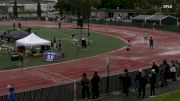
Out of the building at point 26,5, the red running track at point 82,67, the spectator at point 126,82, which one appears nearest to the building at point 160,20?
the red running track at point 82,67

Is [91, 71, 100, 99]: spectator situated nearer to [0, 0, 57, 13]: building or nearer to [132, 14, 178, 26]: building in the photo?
[132, 14, 178, 26]: building

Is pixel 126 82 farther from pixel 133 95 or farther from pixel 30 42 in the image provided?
pixel 30 42

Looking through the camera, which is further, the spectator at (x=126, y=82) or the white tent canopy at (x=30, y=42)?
the white tent canopy at (x=30, y=42)

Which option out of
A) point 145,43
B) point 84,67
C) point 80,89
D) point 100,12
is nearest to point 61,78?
point 84,67

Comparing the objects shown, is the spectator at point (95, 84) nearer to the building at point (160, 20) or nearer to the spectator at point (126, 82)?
the spectator at point (126, 82)

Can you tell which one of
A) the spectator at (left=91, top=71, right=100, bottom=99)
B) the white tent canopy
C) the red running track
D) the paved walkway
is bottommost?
the red running track

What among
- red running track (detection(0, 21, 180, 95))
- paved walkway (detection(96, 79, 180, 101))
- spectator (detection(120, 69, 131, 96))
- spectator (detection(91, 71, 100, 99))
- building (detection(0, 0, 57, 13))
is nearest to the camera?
spectator (detection(91, 71, 100, 99))

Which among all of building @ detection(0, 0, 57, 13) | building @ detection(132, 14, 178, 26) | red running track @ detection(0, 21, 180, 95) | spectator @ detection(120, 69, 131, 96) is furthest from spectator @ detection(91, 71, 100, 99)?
building @ detection(0, 0, 57, 13)

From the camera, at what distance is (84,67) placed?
Result: 2947cm

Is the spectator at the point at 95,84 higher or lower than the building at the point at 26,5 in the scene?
lower

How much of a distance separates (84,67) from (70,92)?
11031 mm

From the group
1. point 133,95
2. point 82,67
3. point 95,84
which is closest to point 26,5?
point 82,67

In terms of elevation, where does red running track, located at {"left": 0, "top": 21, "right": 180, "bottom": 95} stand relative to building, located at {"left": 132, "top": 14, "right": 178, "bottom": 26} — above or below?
below

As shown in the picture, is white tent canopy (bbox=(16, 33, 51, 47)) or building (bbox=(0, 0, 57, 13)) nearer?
white tent canopy (bbox=(16, 33, 51, 47))
